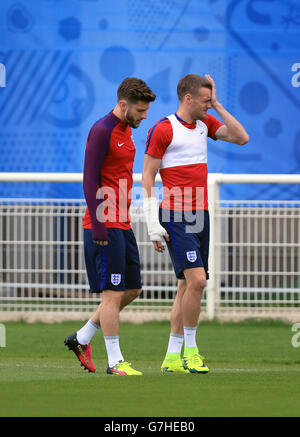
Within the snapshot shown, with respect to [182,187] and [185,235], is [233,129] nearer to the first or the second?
[182,187]

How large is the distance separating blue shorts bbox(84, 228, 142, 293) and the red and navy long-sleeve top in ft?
0.23

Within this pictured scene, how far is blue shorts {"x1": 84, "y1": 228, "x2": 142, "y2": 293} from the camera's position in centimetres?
679

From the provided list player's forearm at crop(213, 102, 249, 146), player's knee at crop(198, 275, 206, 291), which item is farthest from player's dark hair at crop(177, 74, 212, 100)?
player's knee at crop(198, 275, 206, 291)

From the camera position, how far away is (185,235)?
7.04 m

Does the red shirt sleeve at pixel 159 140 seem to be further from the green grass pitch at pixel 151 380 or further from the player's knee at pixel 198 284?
the green grass pitch at pixel 151 380

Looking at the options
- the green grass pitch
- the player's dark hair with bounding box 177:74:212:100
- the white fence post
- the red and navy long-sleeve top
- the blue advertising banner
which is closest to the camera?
the green grass pitch

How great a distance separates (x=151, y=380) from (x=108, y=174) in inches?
49.3

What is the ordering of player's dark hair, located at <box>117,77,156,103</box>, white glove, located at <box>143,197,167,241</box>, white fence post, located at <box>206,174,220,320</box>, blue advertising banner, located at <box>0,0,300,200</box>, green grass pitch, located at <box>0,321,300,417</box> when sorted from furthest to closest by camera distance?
blue advertising banner, located at <box>0,0,300,200</box>
white fence post, located at <box>206,174,220,320</box>
white glove, located at <box>143,197,167,241</box>
player's dark hair, located at <box>117,77,156,103</box>
green grass pitch, located at <box>0,321,300,417</box>

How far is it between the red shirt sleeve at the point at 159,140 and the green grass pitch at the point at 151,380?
1.36 metres

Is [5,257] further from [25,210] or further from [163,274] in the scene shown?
[163,274]

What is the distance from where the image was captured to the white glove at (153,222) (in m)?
6.91

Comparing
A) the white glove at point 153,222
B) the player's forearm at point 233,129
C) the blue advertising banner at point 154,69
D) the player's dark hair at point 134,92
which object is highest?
the blue advertising banner at point 154,69

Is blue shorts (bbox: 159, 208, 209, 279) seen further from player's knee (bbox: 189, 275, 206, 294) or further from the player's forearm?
the player's forearm

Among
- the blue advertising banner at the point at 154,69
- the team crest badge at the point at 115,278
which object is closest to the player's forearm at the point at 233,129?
the team crest badge at the point at 115,278
